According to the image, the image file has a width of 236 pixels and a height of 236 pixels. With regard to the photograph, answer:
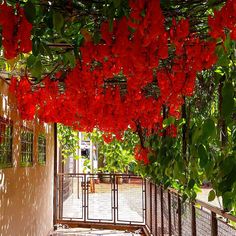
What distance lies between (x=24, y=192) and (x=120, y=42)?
4562 mm

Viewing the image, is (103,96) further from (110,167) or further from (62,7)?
(110,167)

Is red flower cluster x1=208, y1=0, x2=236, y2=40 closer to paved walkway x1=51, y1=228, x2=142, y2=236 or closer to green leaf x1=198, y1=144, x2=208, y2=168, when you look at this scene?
green leaf x1=198, y1=144, x2=208, y2=168

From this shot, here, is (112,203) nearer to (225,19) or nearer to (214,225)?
(214,225)

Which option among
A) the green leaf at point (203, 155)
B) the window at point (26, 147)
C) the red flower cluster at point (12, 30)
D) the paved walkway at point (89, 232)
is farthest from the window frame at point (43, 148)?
the red flower cluster at point (12, 30)

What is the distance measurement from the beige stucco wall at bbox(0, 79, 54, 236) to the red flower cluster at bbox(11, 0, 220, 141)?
360mm

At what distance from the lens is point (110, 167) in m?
10.9

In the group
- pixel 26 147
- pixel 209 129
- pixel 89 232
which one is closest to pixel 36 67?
pixel 209 129

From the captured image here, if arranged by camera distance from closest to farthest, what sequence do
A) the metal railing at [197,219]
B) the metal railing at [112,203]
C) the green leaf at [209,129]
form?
1. the green leaf at [209,129]
2. the metal railing at [197,219]
3. the metal railing at [112,203]

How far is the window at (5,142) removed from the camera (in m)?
4.68

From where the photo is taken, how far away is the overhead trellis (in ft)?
5.69

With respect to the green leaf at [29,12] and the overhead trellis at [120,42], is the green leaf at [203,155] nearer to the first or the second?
the overhead trellis at [120,42]

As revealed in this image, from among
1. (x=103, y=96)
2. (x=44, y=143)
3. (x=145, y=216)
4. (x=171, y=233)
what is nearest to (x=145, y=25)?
(x=103, y=96)

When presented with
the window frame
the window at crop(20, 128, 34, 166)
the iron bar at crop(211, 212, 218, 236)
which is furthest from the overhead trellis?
the window frame

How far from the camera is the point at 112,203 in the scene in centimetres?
925
